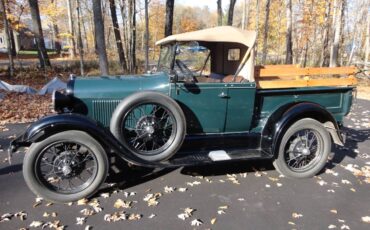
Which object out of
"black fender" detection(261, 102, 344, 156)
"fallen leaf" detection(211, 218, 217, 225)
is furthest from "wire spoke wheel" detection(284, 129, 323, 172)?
"fallen leaf" detection(211, 218, 217, 225)

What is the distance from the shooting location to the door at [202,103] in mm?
4055

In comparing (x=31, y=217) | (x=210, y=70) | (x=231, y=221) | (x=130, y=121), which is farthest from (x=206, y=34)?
(x=31, y=217)

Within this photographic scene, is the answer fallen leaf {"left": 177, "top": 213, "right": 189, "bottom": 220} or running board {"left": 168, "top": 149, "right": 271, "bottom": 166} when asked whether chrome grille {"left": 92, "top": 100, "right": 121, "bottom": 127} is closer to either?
running board {"left": 168, "top": 149, "right": 271, "bottom": 166}

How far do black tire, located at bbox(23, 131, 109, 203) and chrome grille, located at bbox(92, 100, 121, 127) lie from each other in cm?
53

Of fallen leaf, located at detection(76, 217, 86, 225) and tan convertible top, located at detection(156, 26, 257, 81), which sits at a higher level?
tan convertible top, located at detection(156, 26, 257, 81)

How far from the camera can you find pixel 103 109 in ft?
13.4

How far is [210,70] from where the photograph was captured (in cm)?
514

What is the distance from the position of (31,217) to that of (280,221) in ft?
9.01

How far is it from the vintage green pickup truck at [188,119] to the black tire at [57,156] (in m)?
0.01

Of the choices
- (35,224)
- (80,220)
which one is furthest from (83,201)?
(35,224)

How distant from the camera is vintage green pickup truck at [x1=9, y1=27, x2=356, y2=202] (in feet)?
12.0

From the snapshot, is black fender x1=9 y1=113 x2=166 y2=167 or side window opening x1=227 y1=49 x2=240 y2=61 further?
side window opening x1=227 y1=49 x2=240 y2=61

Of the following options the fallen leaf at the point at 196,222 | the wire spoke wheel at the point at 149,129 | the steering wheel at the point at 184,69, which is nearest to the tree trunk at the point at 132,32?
the steering wheel at the point at 184,69

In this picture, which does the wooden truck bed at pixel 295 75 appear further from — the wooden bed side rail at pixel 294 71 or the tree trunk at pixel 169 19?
the tree trunk at pixel 169 19
